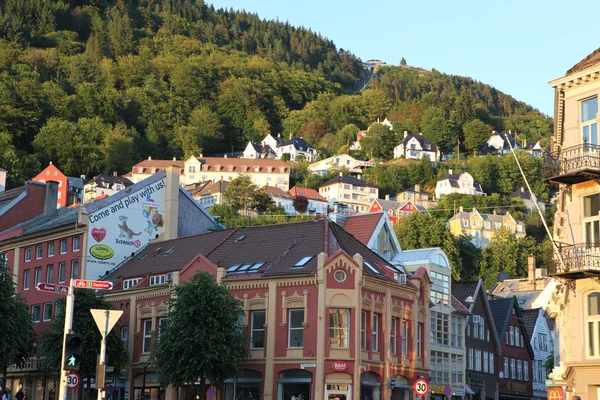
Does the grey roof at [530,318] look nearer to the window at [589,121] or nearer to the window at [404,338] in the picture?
the window at [404,338]

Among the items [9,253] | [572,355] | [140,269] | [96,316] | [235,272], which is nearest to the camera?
[96,316]

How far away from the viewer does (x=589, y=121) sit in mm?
33844

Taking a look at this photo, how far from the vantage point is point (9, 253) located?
238 feet

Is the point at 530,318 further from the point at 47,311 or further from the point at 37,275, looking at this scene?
the point at 37,275

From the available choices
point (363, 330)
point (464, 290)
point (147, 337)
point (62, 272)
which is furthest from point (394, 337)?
point (62, 272)

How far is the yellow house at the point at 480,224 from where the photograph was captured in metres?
190

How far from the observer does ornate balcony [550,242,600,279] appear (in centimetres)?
3234

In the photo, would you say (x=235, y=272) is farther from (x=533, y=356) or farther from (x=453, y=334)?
(x=533, y=356)

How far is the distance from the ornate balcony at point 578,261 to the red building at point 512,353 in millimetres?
43486

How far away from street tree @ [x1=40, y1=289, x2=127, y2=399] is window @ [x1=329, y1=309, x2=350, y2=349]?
1345 centimetres

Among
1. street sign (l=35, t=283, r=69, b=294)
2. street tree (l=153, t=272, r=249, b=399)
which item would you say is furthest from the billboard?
street sign (l=35, t=283, r=69, b=294)

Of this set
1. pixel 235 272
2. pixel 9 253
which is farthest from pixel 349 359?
pixel 9 253

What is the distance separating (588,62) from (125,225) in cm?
3985

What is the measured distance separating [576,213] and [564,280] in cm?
231
